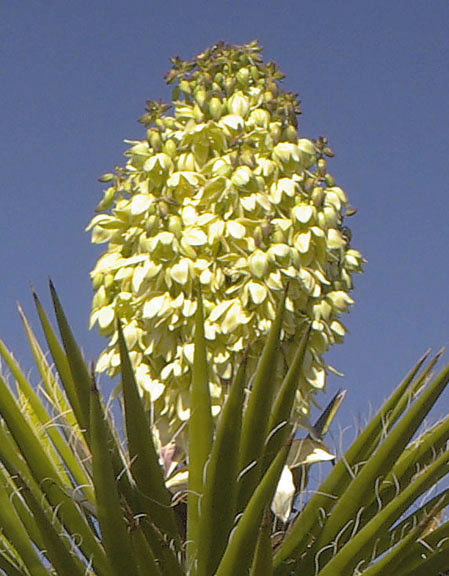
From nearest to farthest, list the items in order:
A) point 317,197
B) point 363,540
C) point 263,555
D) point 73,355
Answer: point 263,555 < point 363,540 < point 73,355 < point 317,197

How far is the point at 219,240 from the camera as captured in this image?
2.81m

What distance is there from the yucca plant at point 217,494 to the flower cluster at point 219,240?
28 cm

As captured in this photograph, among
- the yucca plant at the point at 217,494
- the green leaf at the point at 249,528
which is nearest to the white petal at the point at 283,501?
the yucca plant at the point at 217,494

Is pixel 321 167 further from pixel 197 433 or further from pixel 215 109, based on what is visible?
pixel 197 433

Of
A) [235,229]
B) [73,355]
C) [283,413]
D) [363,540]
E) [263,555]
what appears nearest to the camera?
[263,555]

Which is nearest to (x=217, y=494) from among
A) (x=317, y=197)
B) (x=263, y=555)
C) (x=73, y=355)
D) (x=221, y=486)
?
(x=221, y=486)

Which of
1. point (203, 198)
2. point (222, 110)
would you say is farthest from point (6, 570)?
point (222, 110)

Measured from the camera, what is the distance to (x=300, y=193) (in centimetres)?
292

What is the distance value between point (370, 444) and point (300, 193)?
0.71 m

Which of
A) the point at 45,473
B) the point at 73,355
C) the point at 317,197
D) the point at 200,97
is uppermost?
the point at 200,97

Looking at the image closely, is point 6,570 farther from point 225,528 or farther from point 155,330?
point 155,330

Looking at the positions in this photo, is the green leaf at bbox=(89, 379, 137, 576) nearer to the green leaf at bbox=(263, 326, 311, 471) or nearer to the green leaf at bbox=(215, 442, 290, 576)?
the green leaf at bbox=(215, 442, 290, 576)

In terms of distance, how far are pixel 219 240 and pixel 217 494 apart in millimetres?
763

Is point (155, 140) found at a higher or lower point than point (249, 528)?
higher
